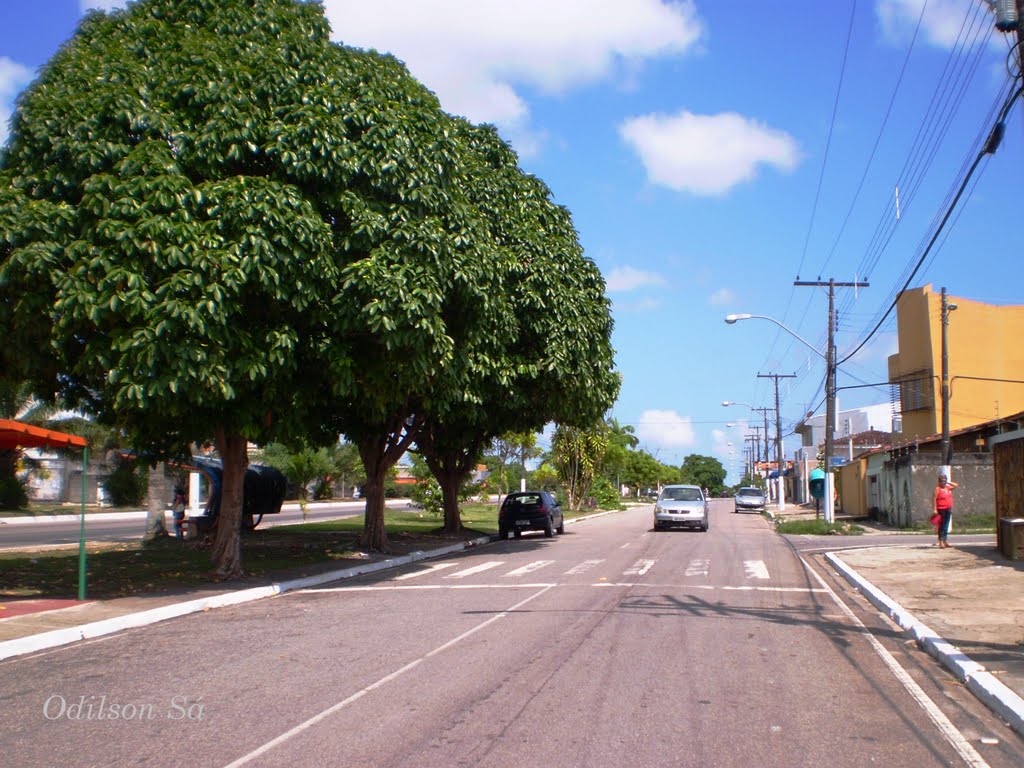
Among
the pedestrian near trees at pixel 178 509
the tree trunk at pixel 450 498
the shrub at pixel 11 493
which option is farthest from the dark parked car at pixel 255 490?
the shrub at pixel 11 493

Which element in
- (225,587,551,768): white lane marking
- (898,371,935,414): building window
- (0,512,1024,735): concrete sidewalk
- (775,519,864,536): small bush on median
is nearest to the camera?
(225,587,551,768): white lane marking

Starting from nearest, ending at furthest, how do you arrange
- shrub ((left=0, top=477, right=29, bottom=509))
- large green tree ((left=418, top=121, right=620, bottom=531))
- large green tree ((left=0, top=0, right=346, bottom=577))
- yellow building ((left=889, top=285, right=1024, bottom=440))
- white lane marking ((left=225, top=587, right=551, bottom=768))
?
white lane marking ((left=225, top=587, right=551, bottom=768)) < large green tree ((left=0, top=0, right=346, bottom=577)) < large green tree ((left=418, top=121, right=620, bottom=531)) < yellow building ((left=889, top=285, right=1024, bottom=440)) < shrub ((left=0, top=477, right=29, bottom=509))

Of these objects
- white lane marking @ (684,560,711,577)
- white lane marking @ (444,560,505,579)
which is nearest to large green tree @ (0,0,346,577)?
white lane marking @ (444,560,505,579)

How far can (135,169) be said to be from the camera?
1284 centimetres

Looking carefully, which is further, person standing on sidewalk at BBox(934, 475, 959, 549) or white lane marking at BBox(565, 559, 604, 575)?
person standing on sidewalk at BBox(934, 475, 959, 549)

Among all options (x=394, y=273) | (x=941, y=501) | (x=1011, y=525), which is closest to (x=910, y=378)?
(x=941, y=501)

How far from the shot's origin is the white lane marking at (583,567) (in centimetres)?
1761

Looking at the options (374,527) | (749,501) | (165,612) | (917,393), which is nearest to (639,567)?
(374,527)

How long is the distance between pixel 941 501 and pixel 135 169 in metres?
18.0

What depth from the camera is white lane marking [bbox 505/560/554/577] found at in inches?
699

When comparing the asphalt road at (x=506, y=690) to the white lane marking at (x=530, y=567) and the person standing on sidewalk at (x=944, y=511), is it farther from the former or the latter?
the person standing on sidewalk at (x=944, y=511)

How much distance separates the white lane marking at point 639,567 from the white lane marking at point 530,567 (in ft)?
6.25

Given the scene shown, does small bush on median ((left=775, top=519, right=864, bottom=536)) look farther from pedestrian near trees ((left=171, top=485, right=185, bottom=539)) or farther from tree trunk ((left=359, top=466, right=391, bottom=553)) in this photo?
pedestrian near trees ((left=171, top=485, right=185, bottom=539))

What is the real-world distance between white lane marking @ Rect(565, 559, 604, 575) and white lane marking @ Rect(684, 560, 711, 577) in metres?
1.97
